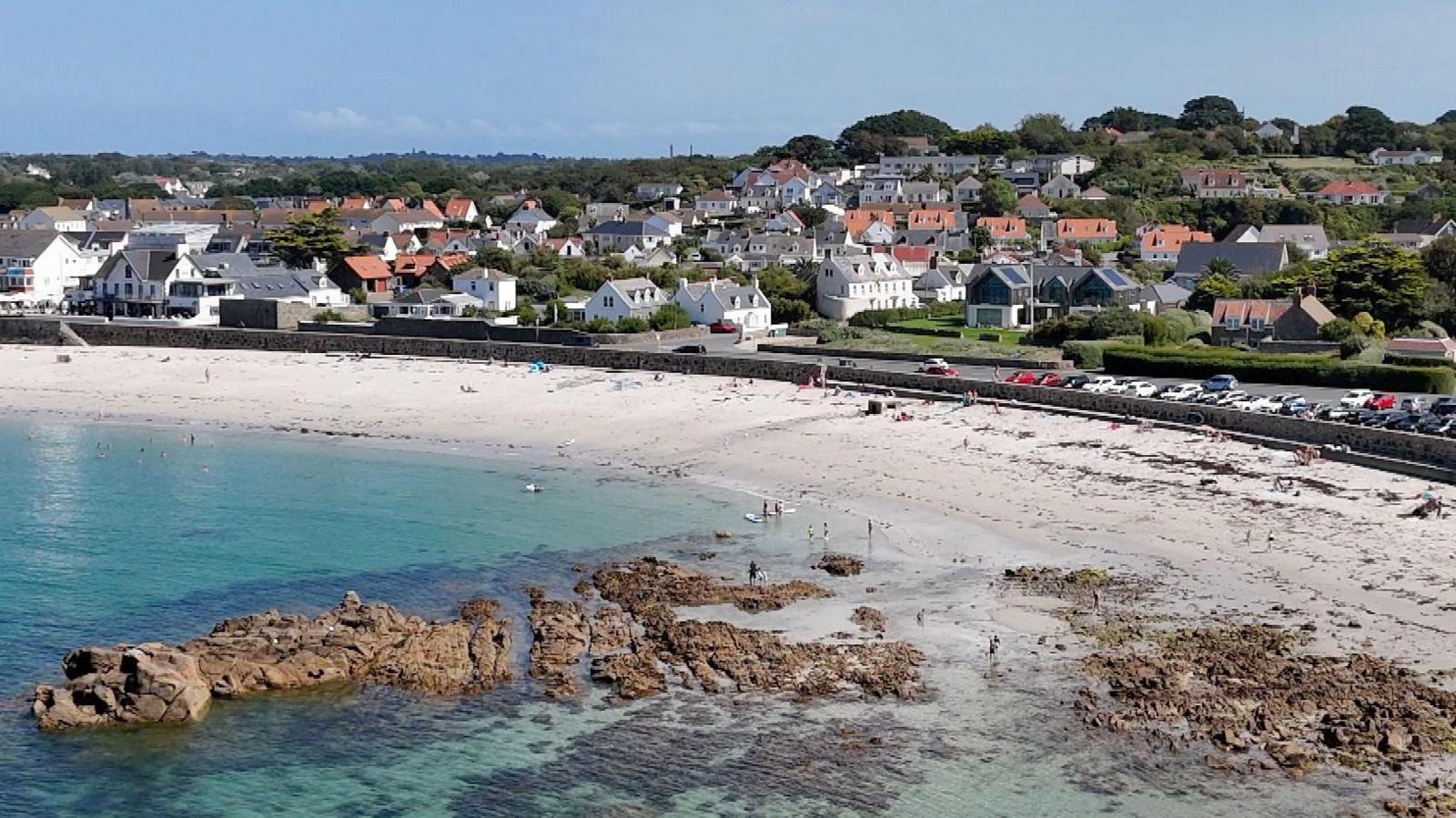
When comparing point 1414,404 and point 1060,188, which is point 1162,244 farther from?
point 1414,404

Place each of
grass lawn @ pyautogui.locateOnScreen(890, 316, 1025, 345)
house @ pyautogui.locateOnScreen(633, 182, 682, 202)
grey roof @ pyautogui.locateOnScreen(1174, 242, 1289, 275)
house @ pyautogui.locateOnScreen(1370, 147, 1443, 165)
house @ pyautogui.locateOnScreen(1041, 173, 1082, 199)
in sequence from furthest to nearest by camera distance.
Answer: house @ pyautogui.locateOnScreen(633, 182, 682, 202), house @ pyautogui.locateOnScreen(1370, 147, 1443, 165), house @ pyautogui.locateOnScreen(1041, 173, 1082, 199), grey roof @ pyautogui.locateOnScreen(1174, 242, 1289, 275), grass lawn @ pyautogui.locateOnScreen(890, 316, 1025, 345)

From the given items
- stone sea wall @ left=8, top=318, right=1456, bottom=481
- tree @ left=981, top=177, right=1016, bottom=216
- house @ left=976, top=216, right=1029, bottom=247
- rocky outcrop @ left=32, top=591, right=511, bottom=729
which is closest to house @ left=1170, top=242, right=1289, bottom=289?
house @ left=976, top=216, right=1029, bottom=247

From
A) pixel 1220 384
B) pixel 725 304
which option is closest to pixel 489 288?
pixel 725 304

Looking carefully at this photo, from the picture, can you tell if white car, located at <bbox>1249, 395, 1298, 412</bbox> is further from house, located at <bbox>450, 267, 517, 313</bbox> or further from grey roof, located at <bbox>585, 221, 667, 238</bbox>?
grey roof, located at <bbox>585, 221, 667, 238</bbox>

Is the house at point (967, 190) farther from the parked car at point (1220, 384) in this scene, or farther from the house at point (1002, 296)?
the parked car at point (1220, 384)

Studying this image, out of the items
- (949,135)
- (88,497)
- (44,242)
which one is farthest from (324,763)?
(949,135)

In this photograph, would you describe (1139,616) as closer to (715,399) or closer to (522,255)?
(715,399)

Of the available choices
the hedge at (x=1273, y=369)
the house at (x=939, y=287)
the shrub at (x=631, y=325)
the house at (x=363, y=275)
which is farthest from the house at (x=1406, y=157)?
the shrub at (x=631, y=325)
